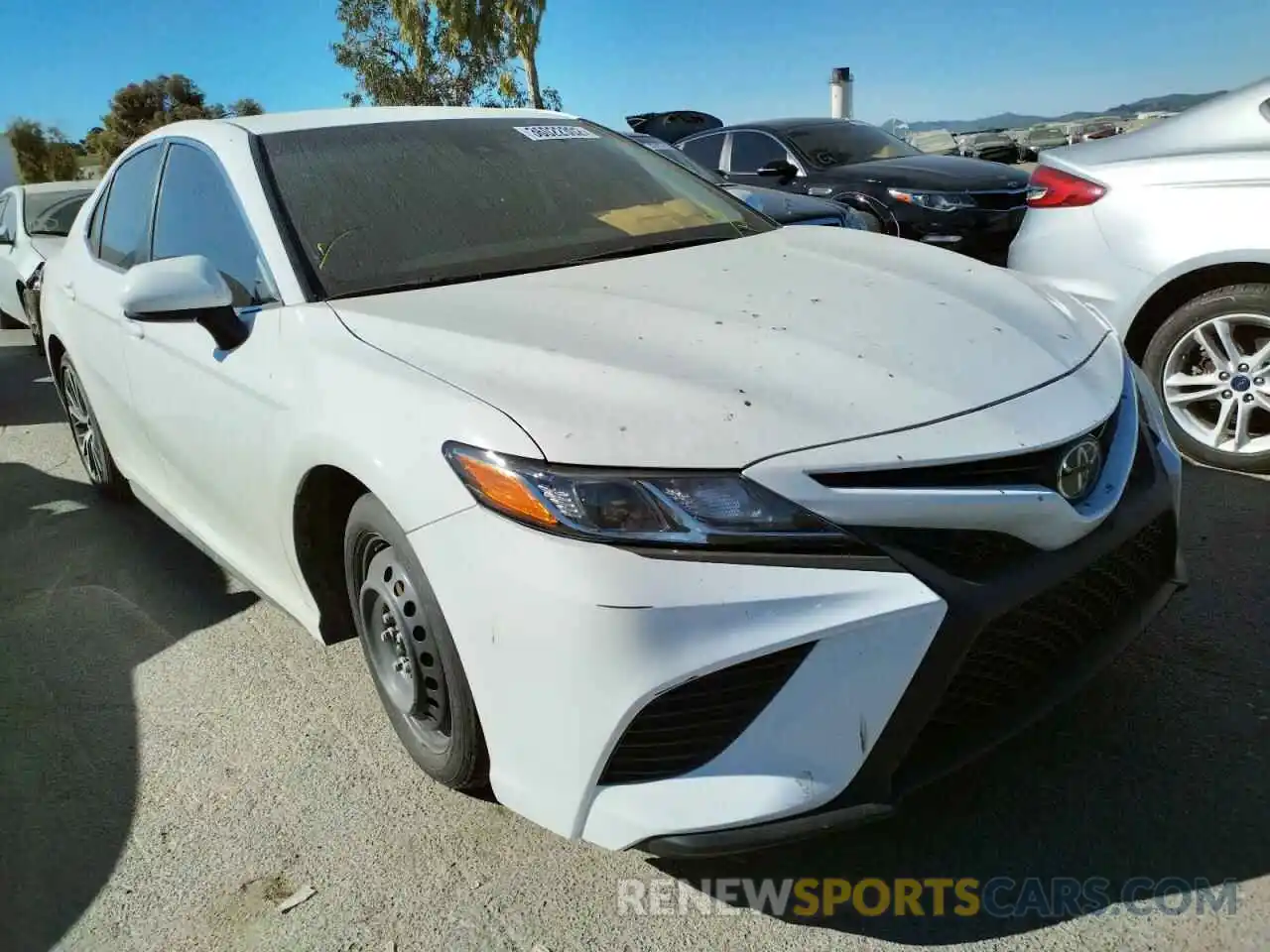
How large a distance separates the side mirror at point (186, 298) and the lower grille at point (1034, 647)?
73.5 inches

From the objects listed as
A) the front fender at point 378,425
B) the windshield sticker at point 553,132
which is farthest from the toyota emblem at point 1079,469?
the windshield sticker at point 553,132

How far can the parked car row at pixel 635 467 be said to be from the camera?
1.63m

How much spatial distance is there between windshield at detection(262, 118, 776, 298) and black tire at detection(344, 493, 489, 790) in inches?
26.0

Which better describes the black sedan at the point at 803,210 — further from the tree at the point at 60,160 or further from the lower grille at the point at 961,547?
the tree at the point at 60,160

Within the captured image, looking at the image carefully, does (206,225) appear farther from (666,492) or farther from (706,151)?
(706,151)

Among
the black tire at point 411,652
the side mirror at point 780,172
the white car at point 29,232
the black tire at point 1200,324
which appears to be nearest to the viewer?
the black tire at point 411,652

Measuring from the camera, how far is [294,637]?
3.21 m

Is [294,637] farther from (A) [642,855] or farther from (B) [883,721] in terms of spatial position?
(B) [883,721]

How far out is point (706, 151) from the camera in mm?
9859

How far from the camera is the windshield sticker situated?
3307mm

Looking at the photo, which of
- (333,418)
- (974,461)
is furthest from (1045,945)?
(333,418)

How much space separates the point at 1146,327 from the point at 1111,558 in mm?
2443

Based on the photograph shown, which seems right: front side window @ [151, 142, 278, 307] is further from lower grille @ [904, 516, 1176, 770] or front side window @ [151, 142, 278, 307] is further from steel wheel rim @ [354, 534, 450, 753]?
lower grille @ [904, 516, 1176, 770]

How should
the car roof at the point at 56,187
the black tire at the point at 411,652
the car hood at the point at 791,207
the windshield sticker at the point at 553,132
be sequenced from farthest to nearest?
1. the car roof at the point at 56,187
2. the car hood at the point at 791,207
3. the windshield sticker at the point at 553,132
4. the black tire at the point at 411,652
